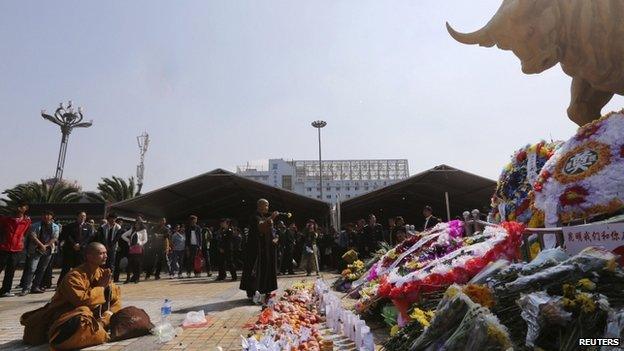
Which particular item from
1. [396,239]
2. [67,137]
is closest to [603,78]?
[396,239]

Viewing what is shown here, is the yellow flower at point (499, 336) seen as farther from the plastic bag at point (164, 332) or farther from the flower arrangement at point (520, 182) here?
the plastic bag at point (164, 332)

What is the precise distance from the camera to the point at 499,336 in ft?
7.10

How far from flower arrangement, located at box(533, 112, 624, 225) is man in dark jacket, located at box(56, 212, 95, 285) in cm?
937

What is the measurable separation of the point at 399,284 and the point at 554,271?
6.12ft

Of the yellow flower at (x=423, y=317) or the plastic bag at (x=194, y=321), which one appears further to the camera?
the plastic bag at (x=194, y=321)

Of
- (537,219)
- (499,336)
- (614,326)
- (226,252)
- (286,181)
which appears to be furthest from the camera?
(286,181)

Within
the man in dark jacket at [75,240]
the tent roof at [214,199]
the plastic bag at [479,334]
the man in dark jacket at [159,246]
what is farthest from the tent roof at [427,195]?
the plastic bag at [479,334]

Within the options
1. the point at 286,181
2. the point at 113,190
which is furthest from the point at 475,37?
the point at 286,181

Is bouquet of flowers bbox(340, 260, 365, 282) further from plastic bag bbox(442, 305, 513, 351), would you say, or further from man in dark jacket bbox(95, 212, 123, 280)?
plastic bag bbox(442, 305, 513, 351)

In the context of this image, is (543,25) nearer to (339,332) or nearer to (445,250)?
(445,250)

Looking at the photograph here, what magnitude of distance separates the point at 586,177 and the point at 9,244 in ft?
32.5

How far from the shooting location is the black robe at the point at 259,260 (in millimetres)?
7199

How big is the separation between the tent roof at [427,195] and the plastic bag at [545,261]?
43.2 feet

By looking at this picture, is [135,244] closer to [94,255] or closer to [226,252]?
[226,252]
